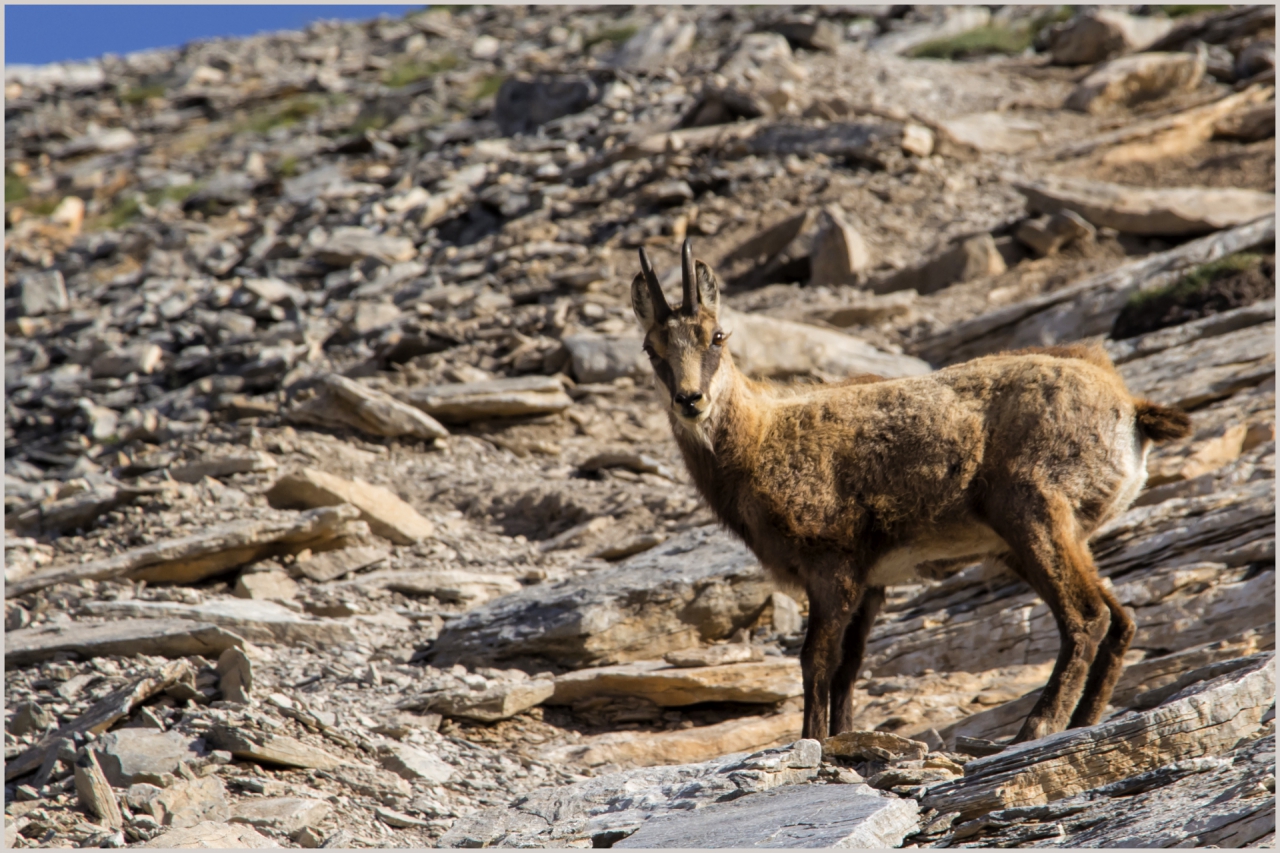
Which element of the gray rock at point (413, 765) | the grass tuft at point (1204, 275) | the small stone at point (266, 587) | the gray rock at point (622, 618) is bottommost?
the gray rock at point (413, 765)

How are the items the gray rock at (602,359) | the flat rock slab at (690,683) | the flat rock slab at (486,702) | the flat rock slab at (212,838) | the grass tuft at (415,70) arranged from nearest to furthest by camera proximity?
the flat rock slab at (212,838)
the flat rock slab at (486,702)
the flat rock slab at (690,683)
the gray rock at (602,359)
the grass tuft at (415,70)

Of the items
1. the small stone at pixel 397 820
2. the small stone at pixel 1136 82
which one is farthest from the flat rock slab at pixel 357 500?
the small stone at pixel 1136 82

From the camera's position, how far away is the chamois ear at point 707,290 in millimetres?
7227

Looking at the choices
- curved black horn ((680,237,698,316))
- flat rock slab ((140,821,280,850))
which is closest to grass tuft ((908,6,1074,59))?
curved black horn ((680,237,698,316))

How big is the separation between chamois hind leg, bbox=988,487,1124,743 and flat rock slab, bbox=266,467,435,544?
7083 millimetres

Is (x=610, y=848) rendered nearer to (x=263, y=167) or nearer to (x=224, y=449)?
(x=224, y=449)

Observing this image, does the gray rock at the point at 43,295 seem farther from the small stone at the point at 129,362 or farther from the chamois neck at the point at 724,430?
the chamois neck at the point at 724,430

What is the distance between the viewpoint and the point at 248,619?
9344 mm

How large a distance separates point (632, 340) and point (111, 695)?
9.89 meters

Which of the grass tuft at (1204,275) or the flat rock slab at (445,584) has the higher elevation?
the grass tuft at (1204,275)

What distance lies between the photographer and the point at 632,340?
16.5m

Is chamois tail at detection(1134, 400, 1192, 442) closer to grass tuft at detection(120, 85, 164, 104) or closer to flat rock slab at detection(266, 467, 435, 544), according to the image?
flat rock slab at detection(266, 467, 435, 544)

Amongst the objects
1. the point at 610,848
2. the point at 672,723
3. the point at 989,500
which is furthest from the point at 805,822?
the point at 672,723

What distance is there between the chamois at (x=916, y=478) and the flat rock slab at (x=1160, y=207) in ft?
38.5
